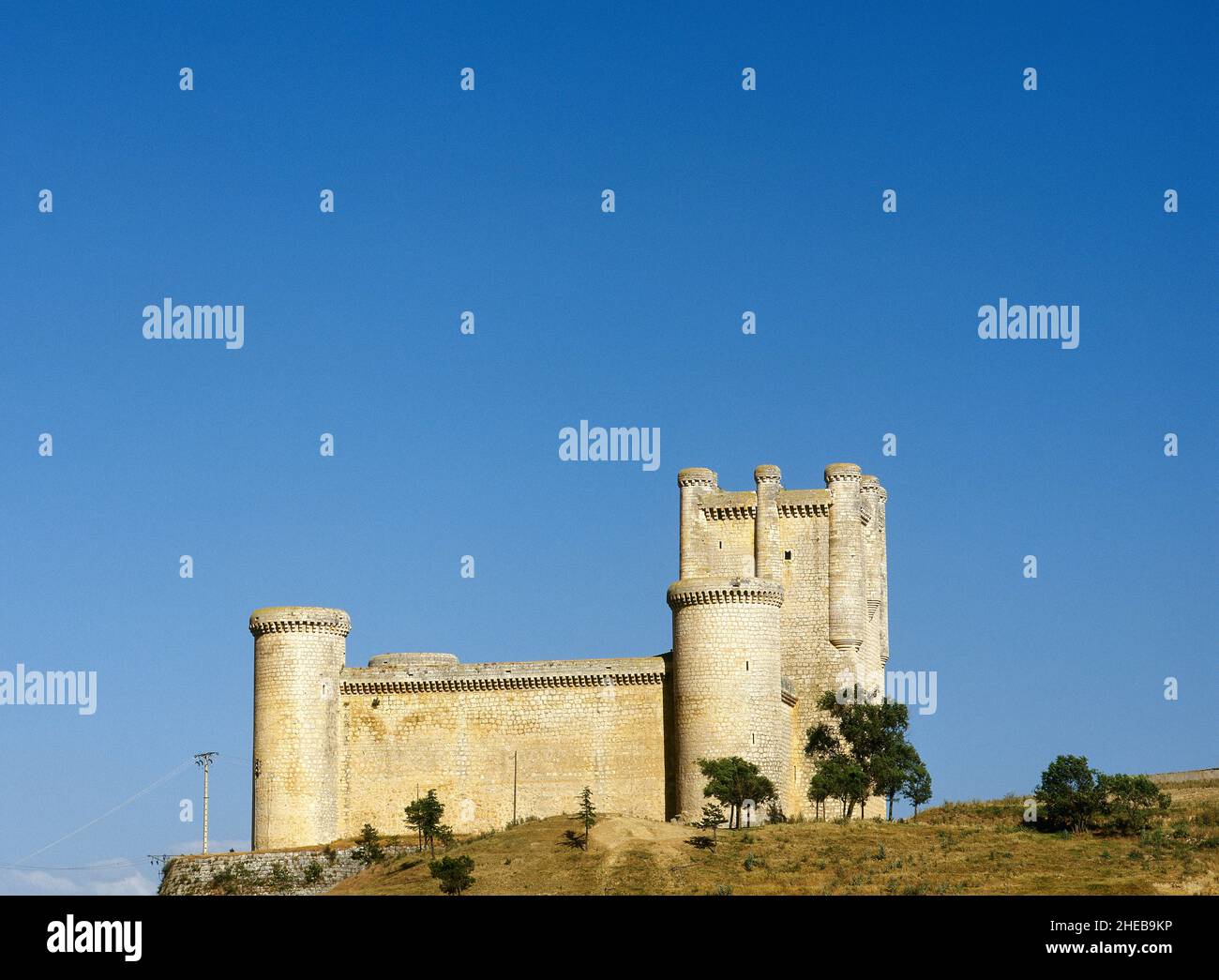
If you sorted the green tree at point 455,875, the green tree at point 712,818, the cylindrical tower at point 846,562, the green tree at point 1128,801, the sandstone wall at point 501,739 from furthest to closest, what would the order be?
the cylindrical tower at point 846,562 → the sandstone wall at point 501,739 → the green tree at point 1128,801 → the green tree at point 712,818 → the green tree at point 455,875

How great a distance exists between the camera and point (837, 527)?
65.6 m

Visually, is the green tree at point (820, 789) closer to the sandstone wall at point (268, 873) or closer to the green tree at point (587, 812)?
the green tree at point (587, 812)

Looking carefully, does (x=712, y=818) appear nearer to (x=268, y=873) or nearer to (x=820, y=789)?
(x=820, y=789)

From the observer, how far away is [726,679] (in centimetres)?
6034

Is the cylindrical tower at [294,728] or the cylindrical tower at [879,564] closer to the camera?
the cylindrical tower at [294,728]

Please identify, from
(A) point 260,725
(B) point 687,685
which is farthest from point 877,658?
(A) point 260,725

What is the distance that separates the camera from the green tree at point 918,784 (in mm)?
62438

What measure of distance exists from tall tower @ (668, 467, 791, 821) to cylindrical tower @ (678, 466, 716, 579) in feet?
11.6

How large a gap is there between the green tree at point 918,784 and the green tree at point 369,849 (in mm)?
16030

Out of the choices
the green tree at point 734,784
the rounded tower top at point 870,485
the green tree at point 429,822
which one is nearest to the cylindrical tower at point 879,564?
the rounded tower top at point 870,485
